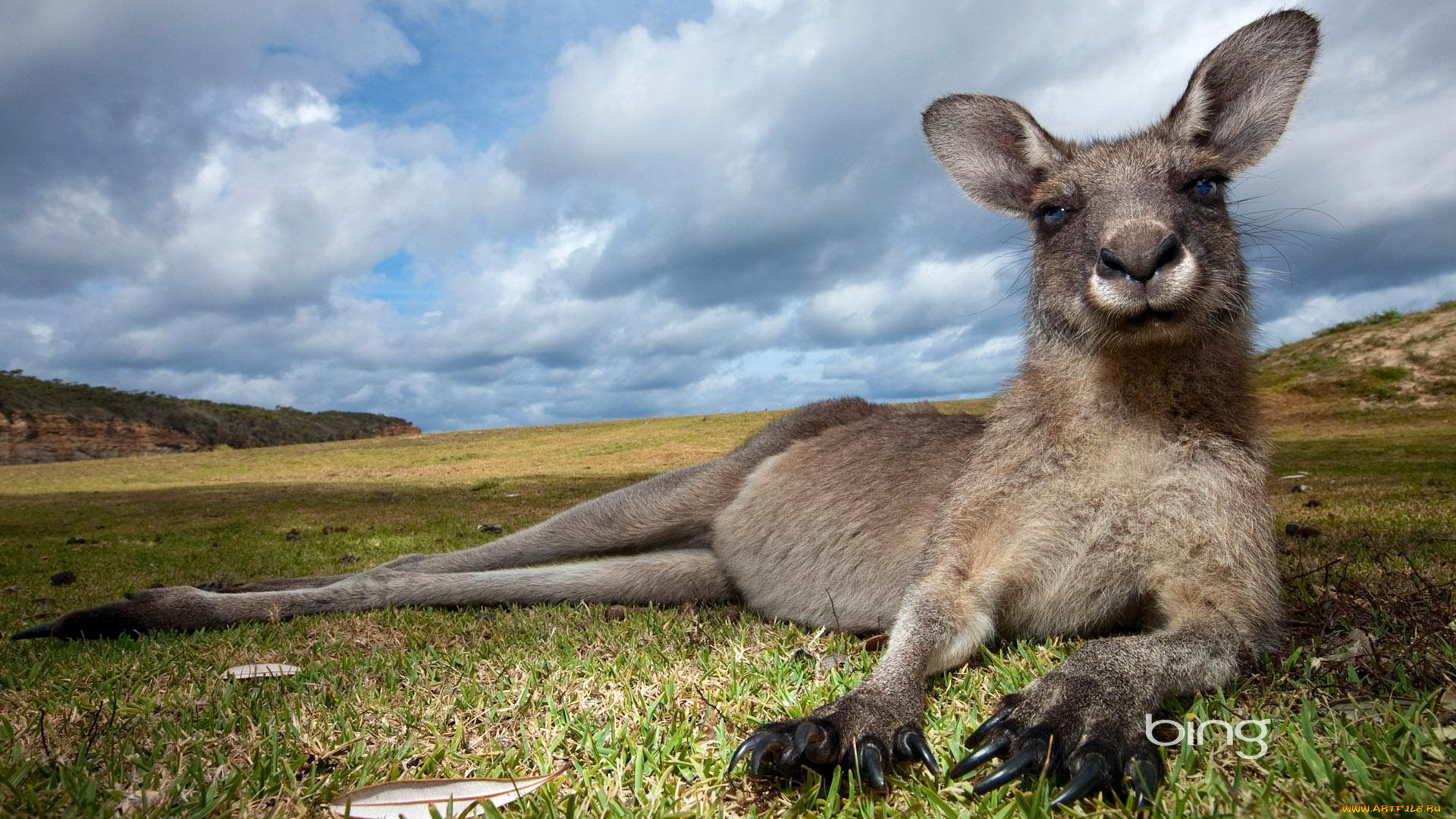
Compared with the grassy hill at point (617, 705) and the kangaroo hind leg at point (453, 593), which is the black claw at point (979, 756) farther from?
the kangaroo hind leg at point (453, 593)

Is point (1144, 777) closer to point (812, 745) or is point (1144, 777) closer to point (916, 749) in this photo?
point (916, 749)

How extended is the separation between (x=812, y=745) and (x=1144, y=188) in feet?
7.38

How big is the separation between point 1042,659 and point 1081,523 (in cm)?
46

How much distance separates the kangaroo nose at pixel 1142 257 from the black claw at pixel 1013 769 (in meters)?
1.44

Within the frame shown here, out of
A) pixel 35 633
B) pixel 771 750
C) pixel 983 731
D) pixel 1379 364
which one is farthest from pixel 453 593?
pixel 1379 364

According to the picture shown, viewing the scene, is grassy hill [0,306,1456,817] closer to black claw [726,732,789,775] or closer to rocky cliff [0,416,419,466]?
black claw [726,732,789,775]

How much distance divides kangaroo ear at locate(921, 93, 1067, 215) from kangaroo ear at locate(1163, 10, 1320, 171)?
51cm

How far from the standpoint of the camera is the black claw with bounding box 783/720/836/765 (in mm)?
1840

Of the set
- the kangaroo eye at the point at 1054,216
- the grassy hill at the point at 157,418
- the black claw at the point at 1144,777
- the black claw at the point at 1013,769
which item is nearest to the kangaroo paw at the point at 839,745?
the black claw at the point at 1013,769

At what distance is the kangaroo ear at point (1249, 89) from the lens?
3.05 metres

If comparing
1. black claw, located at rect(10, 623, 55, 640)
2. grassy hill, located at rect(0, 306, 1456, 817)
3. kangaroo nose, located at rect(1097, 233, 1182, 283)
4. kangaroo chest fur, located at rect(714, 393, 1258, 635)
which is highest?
kangaroo nose, located at rect(1097, 233, 1182, 283)

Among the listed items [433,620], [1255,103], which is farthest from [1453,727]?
[433,620]

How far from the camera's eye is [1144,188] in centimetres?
284

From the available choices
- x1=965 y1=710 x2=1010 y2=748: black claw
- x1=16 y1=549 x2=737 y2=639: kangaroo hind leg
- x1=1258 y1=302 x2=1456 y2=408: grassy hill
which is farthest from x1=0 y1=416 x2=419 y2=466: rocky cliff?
x1=965 y1=710 x2=1010 y2=748: black claw
